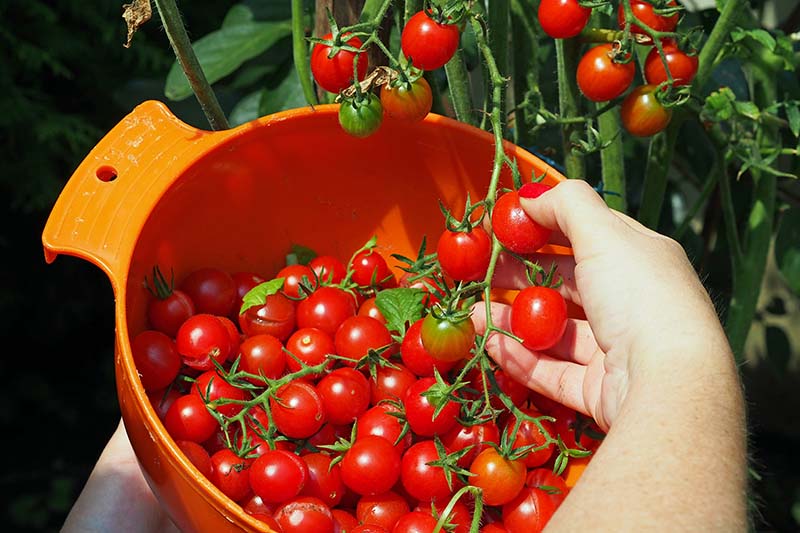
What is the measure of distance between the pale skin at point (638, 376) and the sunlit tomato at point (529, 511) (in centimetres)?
10

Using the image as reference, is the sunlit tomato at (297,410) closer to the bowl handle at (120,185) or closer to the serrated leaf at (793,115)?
the bowl handle at (120,185)

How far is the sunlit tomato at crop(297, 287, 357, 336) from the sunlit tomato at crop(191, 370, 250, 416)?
13 centimetres

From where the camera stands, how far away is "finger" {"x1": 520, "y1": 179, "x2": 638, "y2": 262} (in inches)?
37.4

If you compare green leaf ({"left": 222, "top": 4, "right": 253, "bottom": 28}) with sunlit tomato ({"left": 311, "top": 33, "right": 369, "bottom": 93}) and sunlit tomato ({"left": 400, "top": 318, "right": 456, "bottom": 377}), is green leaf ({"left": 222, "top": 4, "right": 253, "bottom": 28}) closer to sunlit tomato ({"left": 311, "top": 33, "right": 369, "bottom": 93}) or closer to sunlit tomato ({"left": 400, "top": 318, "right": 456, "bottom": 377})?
sunlit tomato ({"left": 311, "top": 33, "right": 369, "bottom": 93})

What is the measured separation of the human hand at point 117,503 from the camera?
1172 mm

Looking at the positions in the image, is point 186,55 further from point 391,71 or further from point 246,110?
point 246,110

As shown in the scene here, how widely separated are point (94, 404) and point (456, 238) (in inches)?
49.9

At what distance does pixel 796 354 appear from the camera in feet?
7.72

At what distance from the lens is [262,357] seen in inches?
46.8

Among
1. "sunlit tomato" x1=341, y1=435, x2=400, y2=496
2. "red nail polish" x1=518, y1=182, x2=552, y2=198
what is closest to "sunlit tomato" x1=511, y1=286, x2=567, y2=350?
"red nail polish" x1=518, y1=182, x2=552, y2=198

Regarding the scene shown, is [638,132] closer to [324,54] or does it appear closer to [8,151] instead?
[324,54]

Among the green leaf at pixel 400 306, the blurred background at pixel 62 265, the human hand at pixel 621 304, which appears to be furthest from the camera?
the blurred background at pixel 62 265

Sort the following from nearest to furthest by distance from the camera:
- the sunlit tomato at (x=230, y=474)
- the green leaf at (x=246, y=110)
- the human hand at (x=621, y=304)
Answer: the human hand at (x=621, y=304) → the sunlit tomato at (x=230, y=474) → the green leaf at (x=246, y=110)

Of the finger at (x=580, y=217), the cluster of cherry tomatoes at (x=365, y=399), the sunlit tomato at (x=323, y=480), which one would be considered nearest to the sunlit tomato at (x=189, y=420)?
the cluster of cherry tomatoes at (x=365, y=399)
